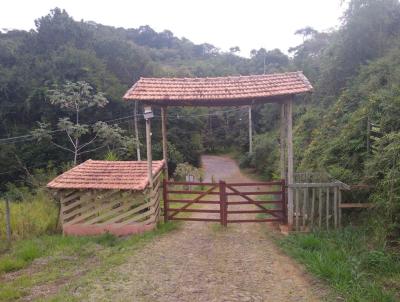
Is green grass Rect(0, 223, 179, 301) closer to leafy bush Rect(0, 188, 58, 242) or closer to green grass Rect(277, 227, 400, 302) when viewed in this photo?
leafy bush Rect(0, 188, 58, 242)

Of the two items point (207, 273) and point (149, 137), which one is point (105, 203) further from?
point (207, 273)

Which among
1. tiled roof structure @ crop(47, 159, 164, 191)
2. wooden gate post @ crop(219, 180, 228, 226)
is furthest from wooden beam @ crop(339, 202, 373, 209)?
tiled roof structure @ crop(47, 159, 164, 191)

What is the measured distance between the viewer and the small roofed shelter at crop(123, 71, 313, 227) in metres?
9.27

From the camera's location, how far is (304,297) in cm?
550

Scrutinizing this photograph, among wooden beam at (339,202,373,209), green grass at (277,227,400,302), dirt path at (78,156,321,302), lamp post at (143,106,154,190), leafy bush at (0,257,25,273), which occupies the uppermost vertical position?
lamp post at (143,106,154,190)

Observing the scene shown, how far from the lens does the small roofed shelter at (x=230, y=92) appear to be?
30.4 feet

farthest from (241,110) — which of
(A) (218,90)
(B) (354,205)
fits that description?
(B) (354,205)

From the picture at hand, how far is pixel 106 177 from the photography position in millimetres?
9953

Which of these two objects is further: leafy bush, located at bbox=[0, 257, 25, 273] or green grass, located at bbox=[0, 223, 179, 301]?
leafy bush, located at bbox=[0, 257, 25, 273]

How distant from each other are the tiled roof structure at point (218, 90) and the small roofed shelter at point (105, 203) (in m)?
2.24

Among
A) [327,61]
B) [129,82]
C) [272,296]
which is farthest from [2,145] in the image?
[272,296]

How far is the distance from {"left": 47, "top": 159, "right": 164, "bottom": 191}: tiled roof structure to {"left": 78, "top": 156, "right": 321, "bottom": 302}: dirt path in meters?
1.70

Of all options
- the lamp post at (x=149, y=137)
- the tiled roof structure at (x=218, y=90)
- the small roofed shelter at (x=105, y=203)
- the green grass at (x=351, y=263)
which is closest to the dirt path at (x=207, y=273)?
the green grass at (x=351, y=263)

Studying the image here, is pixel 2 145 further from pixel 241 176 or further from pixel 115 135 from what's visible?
pixel 241 176
